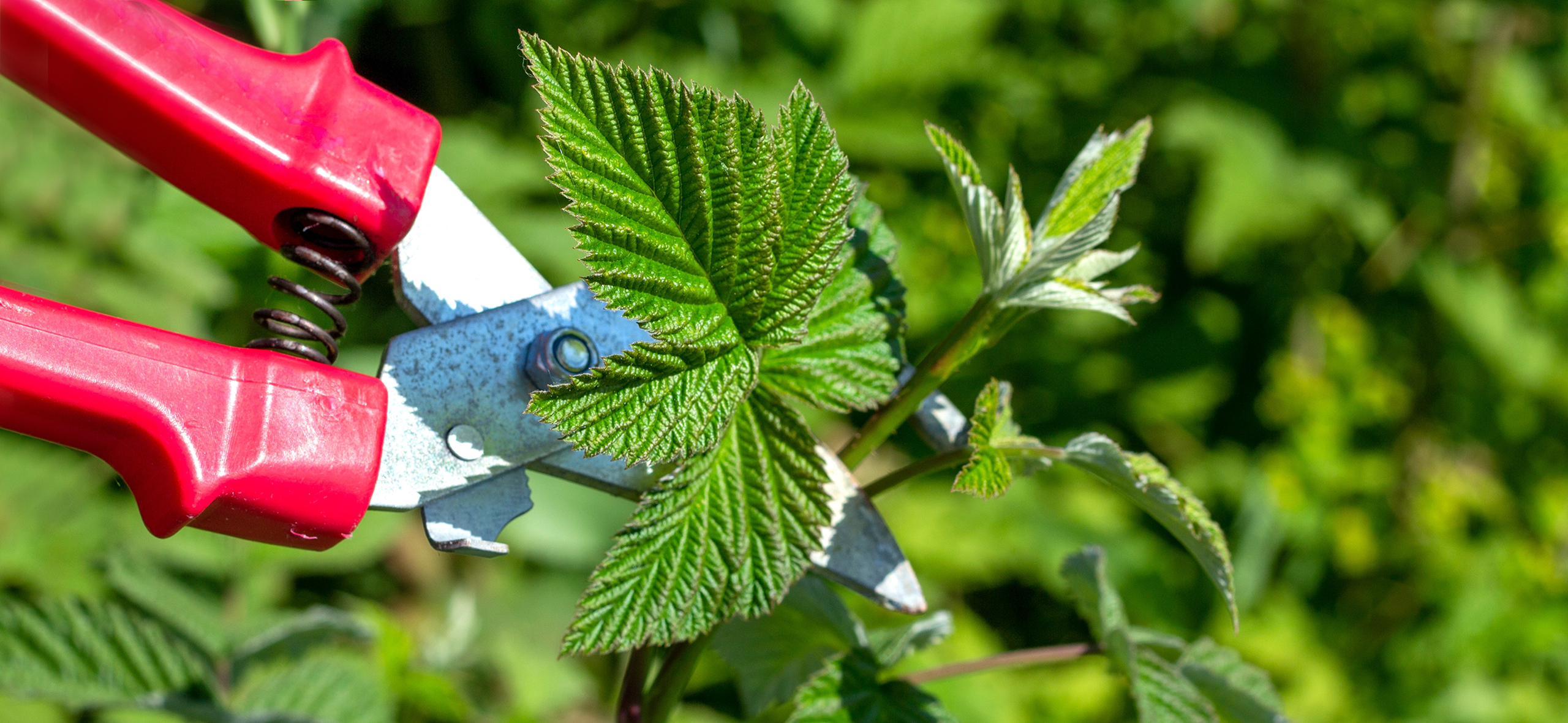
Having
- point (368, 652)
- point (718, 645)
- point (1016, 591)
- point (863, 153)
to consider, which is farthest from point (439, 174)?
point (1016, 591)

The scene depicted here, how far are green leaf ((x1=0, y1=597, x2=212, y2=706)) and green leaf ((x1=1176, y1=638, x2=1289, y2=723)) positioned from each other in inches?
40.2

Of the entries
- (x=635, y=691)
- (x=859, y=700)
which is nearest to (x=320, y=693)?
(x=635, y=691)

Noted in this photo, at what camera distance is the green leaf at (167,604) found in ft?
4.03

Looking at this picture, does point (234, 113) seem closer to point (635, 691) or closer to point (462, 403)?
point (462, 403)

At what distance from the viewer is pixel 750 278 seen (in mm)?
681

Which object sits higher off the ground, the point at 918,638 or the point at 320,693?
the point at 918,638

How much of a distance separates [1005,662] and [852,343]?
14.4 inches

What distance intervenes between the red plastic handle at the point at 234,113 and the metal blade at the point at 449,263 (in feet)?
0.18

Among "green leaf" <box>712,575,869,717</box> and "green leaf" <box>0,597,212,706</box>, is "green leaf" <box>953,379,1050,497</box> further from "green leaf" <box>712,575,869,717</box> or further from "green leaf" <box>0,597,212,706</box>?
"green leaf" <box>0,597,212,706</box>

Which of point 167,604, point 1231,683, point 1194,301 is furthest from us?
point 1194,301

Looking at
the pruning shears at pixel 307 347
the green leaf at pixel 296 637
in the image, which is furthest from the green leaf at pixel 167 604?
the pruning shears at pixel 307 347

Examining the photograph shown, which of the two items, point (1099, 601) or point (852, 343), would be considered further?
point (1099, 601)

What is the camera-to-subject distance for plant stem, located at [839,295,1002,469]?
762 mm

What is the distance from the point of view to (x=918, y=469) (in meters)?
0.81
